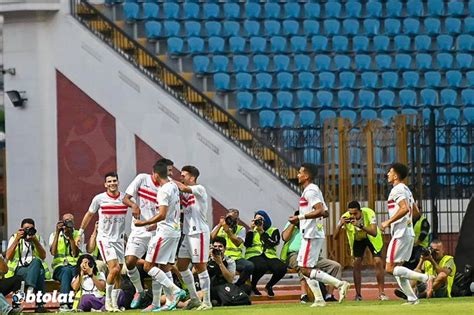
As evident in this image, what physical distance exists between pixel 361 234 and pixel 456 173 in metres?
5.07

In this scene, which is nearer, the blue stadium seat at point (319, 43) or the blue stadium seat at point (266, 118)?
the blue stadium seat at point (266, 118)

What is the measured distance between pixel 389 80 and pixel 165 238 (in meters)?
12.2

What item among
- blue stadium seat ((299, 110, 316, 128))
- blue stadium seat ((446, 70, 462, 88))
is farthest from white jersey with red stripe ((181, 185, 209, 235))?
blue stadium seat ((446, 70, 462, 88))

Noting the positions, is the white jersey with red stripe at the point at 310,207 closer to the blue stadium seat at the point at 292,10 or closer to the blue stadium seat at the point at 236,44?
the blue stadium seat at the point at 236,44

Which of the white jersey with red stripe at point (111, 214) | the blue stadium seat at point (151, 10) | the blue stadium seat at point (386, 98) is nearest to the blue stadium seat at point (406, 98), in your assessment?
the blue stadium seat at point (386, 98)

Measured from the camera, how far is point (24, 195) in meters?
31.1

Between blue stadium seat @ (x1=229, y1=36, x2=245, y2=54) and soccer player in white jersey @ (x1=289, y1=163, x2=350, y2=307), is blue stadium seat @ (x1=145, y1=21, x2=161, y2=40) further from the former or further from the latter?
soccer player in white jersey @ (x1=289, y1=163, x2=350, y2=307)

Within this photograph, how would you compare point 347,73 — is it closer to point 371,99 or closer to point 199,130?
point 371,99

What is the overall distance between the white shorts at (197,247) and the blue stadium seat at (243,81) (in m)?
10.0

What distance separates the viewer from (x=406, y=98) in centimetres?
3200

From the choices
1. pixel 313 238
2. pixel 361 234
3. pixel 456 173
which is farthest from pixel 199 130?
pixel 313 238

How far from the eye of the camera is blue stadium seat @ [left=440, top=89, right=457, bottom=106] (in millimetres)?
32062

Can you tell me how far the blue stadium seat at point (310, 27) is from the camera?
3281 cm

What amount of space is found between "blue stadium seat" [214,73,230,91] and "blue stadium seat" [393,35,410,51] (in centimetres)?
373
